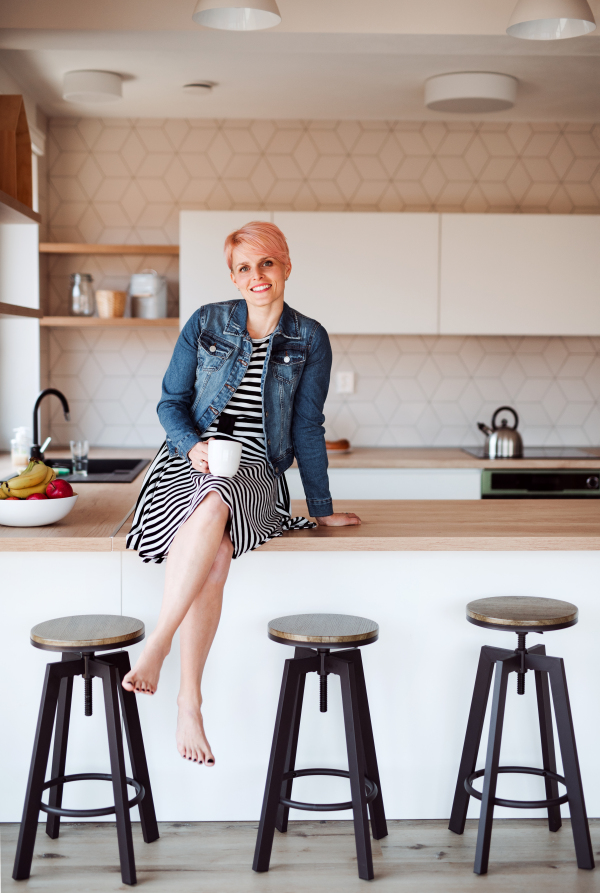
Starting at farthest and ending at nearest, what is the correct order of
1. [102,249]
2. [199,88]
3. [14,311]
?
[102,249] < [199,88] < [14,311]

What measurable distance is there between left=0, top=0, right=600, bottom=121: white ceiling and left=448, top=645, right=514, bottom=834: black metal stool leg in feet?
7.30

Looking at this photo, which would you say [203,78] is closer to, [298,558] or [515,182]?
[515,182]

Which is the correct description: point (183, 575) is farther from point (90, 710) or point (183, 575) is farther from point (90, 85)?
point (90, 85)

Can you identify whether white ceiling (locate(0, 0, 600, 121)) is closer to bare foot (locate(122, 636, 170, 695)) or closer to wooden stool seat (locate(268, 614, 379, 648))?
wooden stool seat (locate(268, 614, 379, 648))

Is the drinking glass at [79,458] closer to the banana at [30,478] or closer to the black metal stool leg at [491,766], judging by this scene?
the banana at [30,478]

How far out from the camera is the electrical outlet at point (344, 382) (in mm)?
4672

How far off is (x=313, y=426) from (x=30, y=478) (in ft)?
2.51

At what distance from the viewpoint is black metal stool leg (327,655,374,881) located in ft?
6.77

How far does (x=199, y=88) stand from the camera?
13.2 feet

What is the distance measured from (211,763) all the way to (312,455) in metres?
0.87

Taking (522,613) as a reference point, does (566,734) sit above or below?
below

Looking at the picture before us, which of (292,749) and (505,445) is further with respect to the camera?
(505,445)

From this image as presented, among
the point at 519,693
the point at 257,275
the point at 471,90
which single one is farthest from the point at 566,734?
the point at 471,90

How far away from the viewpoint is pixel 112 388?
4680 mm
